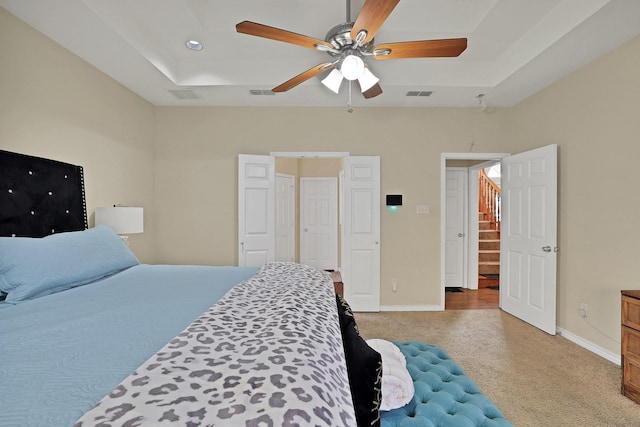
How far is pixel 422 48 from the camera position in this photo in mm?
1979

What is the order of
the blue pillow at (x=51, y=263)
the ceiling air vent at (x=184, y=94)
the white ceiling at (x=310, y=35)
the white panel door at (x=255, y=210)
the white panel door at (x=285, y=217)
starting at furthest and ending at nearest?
the white panel door at (x=285, y=217), the white panel door at (x=255, y=210), the ceiling air vent at (x=184, y=94), the white ceiling at (x=310, y=35), the blue pillow at (x=51, y=263)

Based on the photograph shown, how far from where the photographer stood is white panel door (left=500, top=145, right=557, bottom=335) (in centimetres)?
313

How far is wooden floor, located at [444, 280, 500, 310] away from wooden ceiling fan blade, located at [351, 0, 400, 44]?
354 centimetres

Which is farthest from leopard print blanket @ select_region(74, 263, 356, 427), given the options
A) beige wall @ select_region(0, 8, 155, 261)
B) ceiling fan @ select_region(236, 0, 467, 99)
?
beige wall @ select_region(0, 8, 155, 261)

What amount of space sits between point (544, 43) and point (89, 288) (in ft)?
12.6

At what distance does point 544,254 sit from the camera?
3.21 m

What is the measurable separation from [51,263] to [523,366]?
134 inches

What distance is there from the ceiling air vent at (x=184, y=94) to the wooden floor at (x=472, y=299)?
13.8 feet

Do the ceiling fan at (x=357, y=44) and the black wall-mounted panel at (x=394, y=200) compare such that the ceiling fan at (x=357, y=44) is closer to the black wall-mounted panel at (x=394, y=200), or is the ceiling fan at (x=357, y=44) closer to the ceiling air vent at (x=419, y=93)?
the ceiling air vent at (x=419, y=93)

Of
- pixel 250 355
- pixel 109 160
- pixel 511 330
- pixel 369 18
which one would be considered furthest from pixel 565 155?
pixel 109 160

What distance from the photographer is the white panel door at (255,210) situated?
3838mm

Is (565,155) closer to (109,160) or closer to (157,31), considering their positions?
(157,31)

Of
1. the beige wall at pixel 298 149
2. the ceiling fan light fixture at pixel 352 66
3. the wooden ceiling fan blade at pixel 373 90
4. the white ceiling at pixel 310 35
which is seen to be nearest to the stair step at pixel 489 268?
the beige wall at pixel 298 149

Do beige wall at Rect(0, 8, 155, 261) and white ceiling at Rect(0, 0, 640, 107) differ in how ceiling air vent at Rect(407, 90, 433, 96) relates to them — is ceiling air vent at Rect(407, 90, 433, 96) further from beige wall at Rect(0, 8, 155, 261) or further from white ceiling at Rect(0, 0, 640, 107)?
beige wall at Rect(0, 8, 155, 261)
